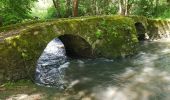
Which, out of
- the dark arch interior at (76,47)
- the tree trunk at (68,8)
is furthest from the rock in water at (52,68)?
the tree trunk at (68,8)

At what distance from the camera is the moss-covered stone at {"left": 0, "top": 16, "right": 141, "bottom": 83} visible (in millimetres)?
9828

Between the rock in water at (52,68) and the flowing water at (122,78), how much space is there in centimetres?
38

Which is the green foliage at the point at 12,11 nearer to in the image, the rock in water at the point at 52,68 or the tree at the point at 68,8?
the rock in water at the point at 52,68

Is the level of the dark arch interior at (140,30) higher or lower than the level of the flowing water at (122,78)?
higher

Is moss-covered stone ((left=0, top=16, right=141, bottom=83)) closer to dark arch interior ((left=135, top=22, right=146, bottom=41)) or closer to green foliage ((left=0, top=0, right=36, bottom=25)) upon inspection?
dark arch interior ((left=135, top=22, right=146, bottom=41))

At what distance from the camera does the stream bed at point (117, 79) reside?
345 inches

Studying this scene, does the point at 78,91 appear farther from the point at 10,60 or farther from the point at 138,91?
the point at 10,60

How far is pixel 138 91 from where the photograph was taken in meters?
8.95

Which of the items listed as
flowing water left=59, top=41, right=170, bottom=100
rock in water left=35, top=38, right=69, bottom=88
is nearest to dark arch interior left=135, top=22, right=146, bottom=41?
flowing water left=59, top=41, right=170, bottom=100

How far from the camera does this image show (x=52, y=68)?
1293 centimetres

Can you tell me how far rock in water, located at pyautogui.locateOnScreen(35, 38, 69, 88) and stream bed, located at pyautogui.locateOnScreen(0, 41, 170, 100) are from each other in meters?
0.37

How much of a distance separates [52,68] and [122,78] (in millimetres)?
3877

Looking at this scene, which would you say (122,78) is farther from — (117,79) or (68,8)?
(68,8)

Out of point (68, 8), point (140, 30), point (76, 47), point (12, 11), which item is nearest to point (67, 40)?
point (76, 47)
